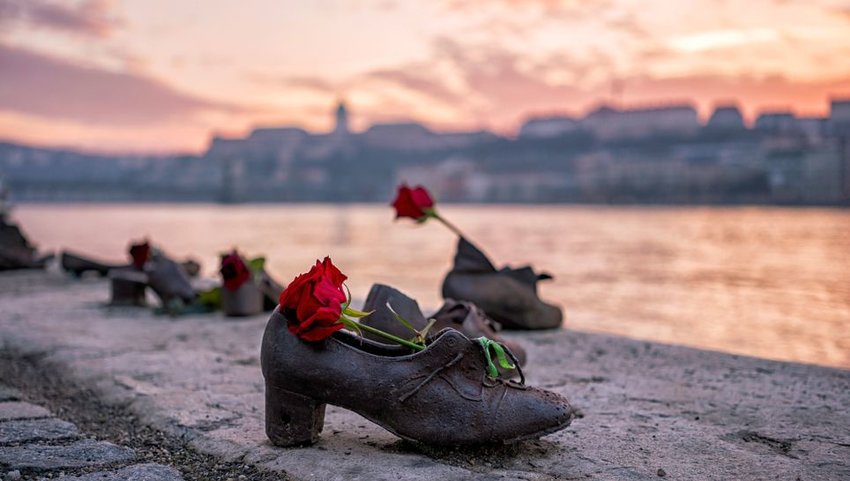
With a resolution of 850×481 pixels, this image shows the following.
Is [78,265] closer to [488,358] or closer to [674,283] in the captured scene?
[488,358]

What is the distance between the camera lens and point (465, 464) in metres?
2.16

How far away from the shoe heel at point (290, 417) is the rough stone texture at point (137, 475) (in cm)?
29

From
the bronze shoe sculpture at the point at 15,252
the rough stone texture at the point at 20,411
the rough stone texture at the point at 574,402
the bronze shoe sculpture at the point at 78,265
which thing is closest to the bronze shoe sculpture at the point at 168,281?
the rough stone texture at the point at 574,402

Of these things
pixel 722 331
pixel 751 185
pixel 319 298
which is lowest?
pixel 722 331

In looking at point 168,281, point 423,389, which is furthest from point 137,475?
point 168,281

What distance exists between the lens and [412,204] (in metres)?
4.04

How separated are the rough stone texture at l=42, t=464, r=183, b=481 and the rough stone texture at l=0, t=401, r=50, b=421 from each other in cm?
71

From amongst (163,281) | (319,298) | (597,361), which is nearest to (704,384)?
(597,361)

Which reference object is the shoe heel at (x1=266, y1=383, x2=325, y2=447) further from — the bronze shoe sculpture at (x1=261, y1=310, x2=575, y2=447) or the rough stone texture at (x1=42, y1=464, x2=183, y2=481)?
the rough stone texture at (x1=42, y1=464, x2=183, y2=481)

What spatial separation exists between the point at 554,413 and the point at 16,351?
295 centimetres

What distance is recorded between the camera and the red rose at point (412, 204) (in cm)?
400

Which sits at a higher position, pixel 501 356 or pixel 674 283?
pixel 501 356

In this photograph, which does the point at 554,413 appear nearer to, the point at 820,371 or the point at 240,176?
the point at 820,371

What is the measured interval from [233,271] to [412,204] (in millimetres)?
1560
